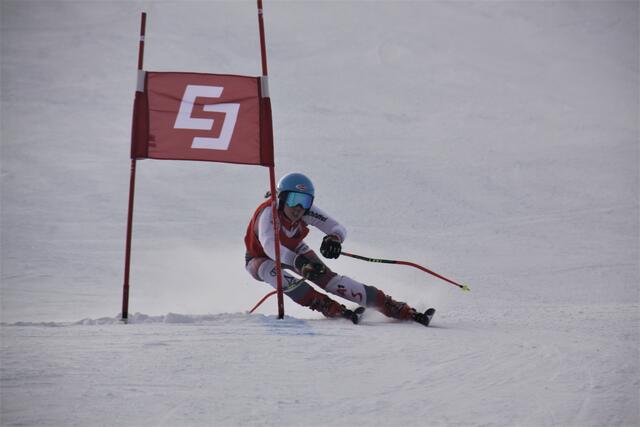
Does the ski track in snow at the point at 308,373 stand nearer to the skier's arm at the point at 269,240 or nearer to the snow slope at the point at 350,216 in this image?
the snow slope at the point at 350,216

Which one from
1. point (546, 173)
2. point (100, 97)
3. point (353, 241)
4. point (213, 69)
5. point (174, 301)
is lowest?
point (174, 301)

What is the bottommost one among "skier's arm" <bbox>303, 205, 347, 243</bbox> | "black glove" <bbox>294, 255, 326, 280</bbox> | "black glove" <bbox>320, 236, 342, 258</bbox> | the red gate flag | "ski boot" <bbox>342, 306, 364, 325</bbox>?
"ski boot" <bbox>342, 306, 364, 325</bbox>

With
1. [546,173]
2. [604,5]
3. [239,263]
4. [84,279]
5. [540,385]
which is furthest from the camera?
[604,5]

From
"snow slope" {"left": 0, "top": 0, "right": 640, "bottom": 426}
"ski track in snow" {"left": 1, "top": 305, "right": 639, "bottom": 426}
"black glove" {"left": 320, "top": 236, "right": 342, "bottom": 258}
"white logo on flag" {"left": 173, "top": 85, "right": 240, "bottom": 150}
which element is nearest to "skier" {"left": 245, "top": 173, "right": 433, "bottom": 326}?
"black glove" {"left": 320, "top": 236, "right": 342, "bottom": 258}

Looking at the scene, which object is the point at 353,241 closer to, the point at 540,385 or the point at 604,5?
the point at 540,385

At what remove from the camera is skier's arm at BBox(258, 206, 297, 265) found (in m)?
5.68

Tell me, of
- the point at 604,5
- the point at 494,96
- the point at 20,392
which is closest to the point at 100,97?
the point at 494,96

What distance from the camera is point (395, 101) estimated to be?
61.0 feet

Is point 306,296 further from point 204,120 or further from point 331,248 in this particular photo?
point 204,120

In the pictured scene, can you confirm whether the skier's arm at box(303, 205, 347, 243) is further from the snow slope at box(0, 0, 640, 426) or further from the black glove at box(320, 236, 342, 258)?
the snow slope at box(0, 0, 640, 426)

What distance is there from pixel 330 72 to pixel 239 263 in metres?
13.5

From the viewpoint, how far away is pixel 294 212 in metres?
5.98

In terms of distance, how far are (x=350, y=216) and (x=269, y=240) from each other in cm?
549

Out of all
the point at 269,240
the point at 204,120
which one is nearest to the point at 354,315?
the point at 269,240
